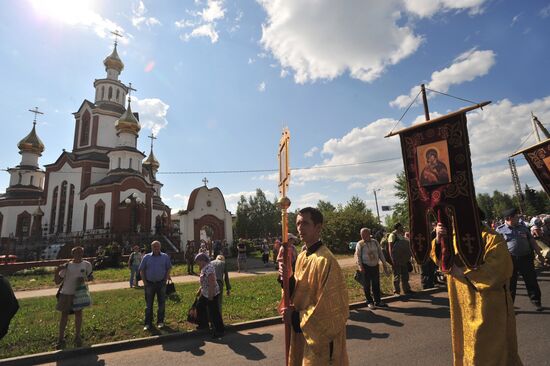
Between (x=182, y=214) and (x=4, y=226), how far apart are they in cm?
2520

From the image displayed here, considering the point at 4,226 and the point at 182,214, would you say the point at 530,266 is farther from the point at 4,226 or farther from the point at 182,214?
the point at 4,226

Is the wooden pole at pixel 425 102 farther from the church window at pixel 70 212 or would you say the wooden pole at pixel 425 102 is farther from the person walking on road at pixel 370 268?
the church window at pixel 70 212

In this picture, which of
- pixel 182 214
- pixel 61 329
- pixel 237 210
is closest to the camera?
pixel 61 329

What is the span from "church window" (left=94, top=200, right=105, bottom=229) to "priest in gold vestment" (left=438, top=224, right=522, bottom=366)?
32962 mm

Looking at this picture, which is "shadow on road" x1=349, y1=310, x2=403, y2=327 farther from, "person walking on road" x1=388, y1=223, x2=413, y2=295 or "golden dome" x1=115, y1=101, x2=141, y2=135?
"golden dome" x1=115, y1=101, x2=141, y2=135

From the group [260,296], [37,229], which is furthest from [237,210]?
[260,296]

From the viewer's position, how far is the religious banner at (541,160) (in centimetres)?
612

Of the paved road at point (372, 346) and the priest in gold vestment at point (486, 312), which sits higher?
the priest in gold vestment at point (486, 312)

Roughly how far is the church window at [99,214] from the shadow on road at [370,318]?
1174 inches

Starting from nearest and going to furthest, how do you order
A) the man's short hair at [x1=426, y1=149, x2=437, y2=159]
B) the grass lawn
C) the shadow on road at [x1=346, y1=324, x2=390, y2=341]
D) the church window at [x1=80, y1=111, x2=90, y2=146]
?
the man's short hair at [x1=426, y1=149, x2=437, y2=159], the shadow on road at [x1=346, y1=324, x2=390, y2=341], the grass lawn, the church window at [x1=80, y1=111, x2=90, y2=146]

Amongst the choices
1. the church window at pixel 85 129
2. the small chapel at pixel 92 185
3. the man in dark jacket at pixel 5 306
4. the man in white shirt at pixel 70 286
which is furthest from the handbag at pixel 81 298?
the church window at pixel 85 129

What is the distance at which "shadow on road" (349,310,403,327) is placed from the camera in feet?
21.1

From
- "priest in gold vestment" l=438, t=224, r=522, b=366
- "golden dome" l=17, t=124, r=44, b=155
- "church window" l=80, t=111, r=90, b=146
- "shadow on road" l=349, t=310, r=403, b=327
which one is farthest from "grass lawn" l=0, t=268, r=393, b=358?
"golden dome" l=17, t=124, r=44, b=155

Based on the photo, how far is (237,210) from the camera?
6066cm
